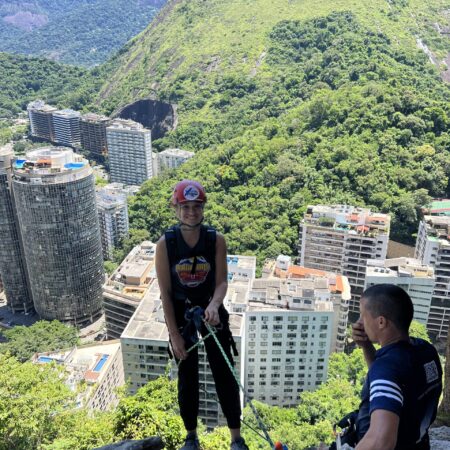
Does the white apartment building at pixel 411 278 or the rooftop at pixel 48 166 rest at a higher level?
the rooftop at pixel 48 166

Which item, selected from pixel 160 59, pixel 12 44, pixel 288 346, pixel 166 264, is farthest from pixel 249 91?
pixel 12 44

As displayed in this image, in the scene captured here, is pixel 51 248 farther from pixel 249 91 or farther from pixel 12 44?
pixel 12 44

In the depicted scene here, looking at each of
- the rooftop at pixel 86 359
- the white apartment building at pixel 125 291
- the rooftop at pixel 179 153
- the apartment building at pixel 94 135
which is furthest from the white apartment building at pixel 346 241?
the apartment building at pixel 94 135

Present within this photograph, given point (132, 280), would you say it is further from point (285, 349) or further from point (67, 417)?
point (67, 417)

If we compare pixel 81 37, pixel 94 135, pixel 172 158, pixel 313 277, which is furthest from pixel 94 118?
pixel 81 37

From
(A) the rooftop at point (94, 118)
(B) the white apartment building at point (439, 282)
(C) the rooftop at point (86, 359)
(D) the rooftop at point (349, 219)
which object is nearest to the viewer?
(C) the rooftop at point (86, 359)

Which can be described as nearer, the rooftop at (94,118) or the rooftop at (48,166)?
the rooftop at (48,166)

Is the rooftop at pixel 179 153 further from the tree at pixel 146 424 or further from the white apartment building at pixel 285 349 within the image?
the tree at pixel 146 424
